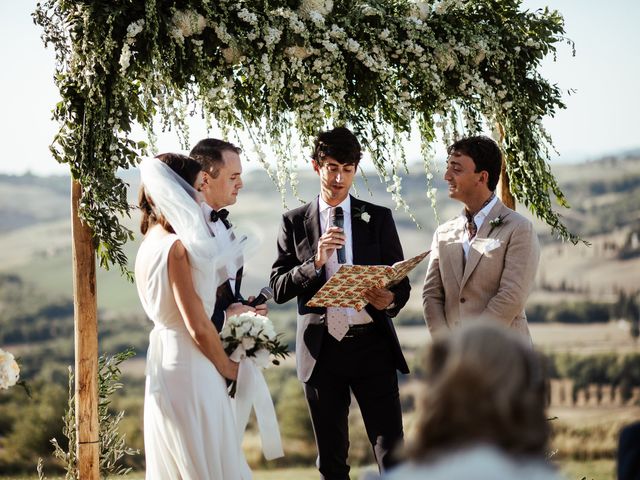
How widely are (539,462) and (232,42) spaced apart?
3397 mm

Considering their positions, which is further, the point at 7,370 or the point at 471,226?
the point at 471,226

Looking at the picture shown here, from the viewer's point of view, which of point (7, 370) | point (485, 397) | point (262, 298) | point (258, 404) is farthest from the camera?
point (262, 298)

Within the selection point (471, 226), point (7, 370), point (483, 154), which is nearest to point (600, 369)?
point (471, 226)

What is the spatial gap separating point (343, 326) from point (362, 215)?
1.98ft

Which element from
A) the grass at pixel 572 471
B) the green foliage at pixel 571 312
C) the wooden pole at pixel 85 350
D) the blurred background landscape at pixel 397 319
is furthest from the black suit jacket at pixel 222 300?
the green foliage at pixel 571 312

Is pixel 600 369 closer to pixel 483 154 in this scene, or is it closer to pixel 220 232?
pixel 483 154

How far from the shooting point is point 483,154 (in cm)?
482

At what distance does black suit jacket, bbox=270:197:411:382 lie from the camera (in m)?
4.61

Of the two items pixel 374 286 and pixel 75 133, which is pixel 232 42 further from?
pixel 374 286

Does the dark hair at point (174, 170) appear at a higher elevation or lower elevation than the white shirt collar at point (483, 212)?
higher

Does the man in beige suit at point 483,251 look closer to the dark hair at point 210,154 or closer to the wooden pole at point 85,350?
the dark hair at point 210,154

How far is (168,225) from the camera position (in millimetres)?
3914

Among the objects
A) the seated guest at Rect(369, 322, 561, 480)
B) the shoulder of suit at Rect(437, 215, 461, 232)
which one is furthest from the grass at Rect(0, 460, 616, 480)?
the seated guest at Rect(369, 322, 561, 480)

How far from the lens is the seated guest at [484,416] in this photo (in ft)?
6.11
